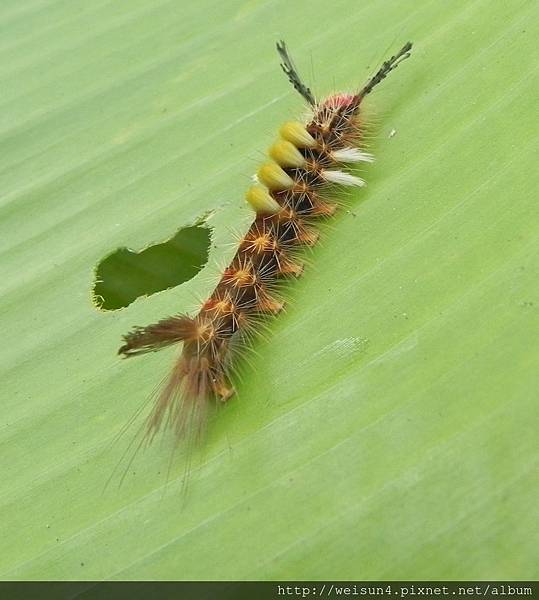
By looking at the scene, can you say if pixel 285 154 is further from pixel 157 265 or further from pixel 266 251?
pixel 157 265

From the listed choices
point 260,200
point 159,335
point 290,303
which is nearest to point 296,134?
point 260,200

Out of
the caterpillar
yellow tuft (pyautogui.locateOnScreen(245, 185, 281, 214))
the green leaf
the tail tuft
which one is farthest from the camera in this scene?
yellow tuft (pyautogui.locateOnScreen(245, 185, 281, 214))

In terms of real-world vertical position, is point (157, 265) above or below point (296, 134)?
below

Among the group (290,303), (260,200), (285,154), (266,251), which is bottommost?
(290,303)

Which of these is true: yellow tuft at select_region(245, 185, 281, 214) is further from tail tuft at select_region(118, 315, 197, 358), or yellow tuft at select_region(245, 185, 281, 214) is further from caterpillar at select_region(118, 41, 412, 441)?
tail tuft at select_region(118, 315, 197, 358)

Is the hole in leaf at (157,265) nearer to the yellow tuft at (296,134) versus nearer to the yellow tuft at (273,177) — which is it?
the yellow tuft at (273,177)

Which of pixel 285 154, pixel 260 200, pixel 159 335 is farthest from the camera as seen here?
pixel 285 154

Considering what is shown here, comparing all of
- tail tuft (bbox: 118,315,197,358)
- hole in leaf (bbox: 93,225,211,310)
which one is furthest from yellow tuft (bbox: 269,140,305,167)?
tail tuft (bbox: 118,315,197,358)
